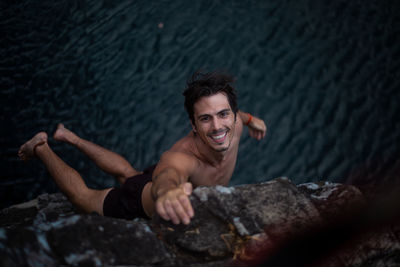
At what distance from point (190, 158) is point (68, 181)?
1043mm

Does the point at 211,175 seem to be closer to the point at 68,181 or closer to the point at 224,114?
the point at 224,114

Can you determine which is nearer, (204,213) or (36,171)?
(204,213)

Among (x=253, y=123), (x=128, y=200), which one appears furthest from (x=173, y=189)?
(x=253, y=123)

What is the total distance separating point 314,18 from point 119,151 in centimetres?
321

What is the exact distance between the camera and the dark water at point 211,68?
3.25 meters

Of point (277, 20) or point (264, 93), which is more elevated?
point (277, 20)

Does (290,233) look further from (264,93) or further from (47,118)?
(47,118)

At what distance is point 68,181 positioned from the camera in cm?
225

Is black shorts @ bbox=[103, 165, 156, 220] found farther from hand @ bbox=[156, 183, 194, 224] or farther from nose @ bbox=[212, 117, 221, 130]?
hand @ bbox=[156, 183, 194, 224]

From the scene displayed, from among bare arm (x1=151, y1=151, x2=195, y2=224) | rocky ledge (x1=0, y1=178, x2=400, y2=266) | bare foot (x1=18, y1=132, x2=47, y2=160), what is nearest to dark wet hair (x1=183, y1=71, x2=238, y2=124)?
bare arm (x1=151, y1=151, x2=195, y2=224)

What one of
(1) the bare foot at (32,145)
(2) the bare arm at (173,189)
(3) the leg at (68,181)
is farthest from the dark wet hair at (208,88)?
(1) the bare foot at (32,145)

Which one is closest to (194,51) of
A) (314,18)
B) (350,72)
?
A: (314,18)

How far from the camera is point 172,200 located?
107cm

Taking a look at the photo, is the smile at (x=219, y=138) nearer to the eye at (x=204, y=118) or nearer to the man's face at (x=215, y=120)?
the man's face at (x=215, y=120)
